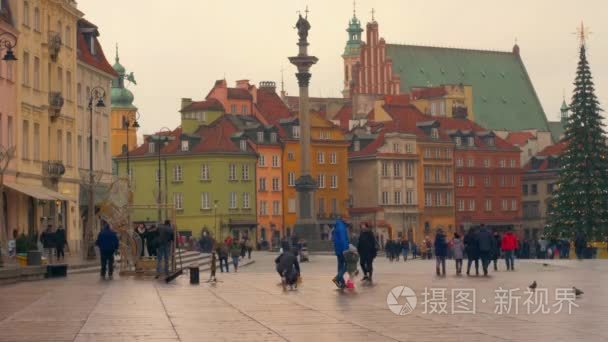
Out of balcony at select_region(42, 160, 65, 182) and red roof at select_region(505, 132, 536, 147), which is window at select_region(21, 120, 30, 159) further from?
red roof at select_region(505, 132, 536, 147)

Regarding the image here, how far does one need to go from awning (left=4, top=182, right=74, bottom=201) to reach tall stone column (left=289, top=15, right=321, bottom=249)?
3828 centimetres

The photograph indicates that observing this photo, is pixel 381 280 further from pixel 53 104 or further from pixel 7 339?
pixel 53 104

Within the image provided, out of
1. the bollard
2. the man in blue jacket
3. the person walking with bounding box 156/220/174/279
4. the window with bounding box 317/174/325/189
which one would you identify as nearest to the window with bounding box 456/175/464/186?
the window with bounding box 317/174/325/189

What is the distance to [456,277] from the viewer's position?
151ft

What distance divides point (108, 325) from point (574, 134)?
82625 mm

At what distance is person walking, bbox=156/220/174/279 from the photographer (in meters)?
42.8

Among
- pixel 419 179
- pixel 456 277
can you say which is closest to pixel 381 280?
pixel 456 277

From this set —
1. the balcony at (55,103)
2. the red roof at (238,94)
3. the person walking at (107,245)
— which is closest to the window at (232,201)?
the red roof at (238,94)

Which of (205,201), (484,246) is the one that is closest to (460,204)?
(205,201)

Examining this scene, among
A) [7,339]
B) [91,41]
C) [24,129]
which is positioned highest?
[91,41]

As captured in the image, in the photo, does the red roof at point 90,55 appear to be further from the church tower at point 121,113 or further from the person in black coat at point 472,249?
the church tower at point 121,113

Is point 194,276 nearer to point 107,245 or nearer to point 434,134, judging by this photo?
point 107,245

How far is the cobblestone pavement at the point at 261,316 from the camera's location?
22.0 m

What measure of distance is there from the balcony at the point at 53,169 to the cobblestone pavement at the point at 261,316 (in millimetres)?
30719
